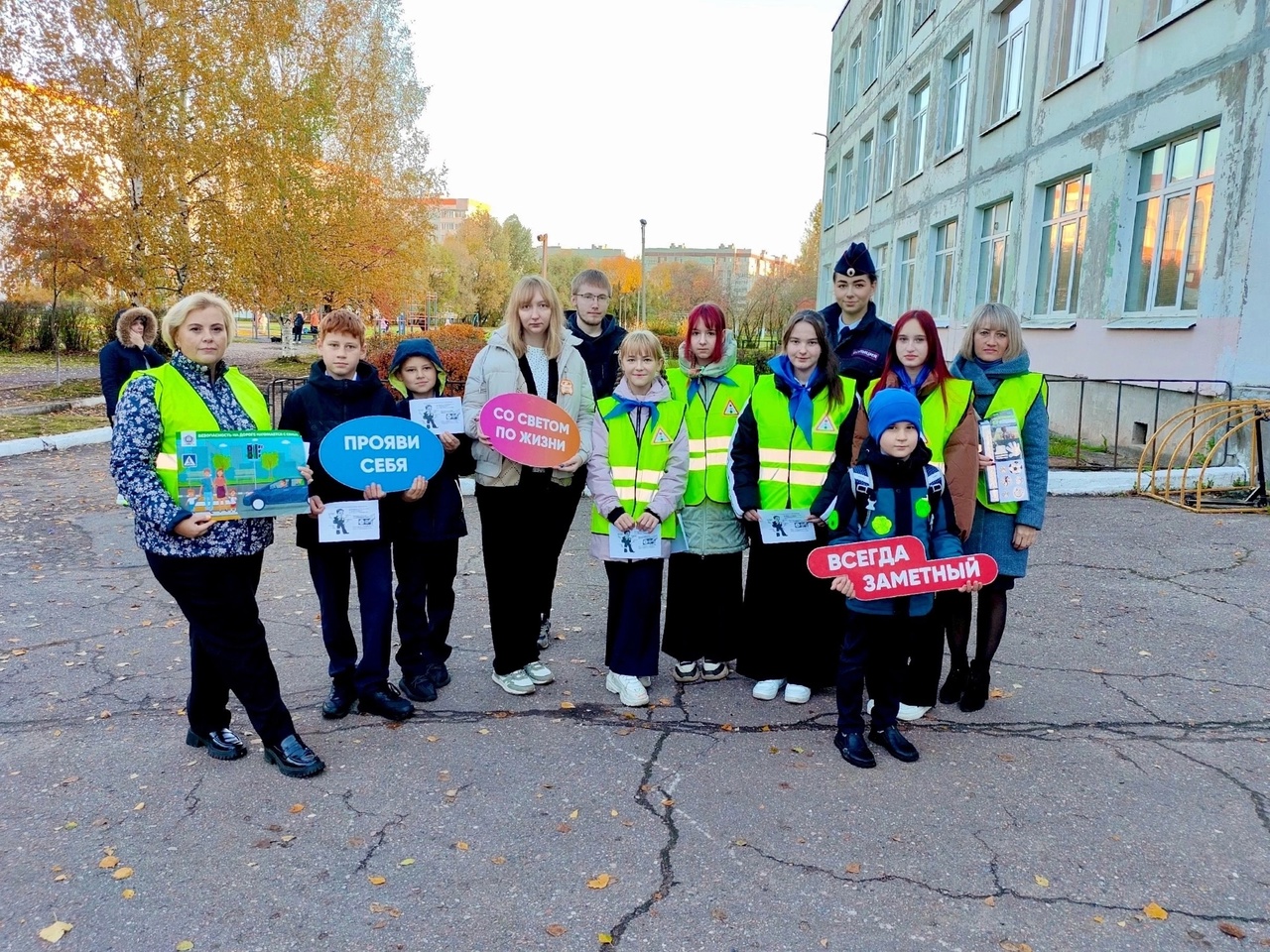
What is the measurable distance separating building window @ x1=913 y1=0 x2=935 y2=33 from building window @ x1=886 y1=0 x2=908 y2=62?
6.33ft

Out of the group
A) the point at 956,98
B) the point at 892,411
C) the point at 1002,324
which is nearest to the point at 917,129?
the point at 956,98

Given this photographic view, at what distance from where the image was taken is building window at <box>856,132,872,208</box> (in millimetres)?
27688

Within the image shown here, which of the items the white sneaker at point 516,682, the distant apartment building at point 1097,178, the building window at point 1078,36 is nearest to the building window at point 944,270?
the distant apartment building at point 1097,178

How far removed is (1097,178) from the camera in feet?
41.1

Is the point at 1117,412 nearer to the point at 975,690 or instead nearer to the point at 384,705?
the point at 975,690

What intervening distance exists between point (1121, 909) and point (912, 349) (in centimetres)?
231

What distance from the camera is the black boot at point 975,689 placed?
4133 millimetres

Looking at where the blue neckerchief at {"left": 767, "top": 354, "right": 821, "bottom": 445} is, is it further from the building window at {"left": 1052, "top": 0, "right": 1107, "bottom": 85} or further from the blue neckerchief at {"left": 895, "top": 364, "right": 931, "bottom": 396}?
the building window at {"left": 1052, "top": 0, "right": 1107, "bottom": 85}

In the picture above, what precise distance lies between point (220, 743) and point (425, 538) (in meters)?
1.24

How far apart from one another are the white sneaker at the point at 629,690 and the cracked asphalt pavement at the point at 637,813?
0.19 ft

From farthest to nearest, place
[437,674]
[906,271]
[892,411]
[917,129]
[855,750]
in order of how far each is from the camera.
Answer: [906,271]
[917,129]
[437,674]
[855,750]
[892,411]

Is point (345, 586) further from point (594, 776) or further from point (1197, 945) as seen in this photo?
point (1197, 945)

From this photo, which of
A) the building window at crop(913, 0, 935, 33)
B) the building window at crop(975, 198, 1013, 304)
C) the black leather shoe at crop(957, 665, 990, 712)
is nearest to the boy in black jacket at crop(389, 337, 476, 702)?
the black leather shoe at crop(957, 665, 990, 712)

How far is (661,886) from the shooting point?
9.16 ft
